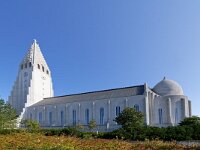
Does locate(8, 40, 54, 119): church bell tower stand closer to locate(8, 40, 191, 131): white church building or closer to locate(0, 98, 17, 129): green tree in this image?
locate(8, 40, 191, 131): white church building

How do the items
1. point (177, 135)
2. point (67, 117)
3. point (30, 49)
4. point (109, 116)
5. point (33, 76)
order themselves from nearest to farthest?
1. point (177, 135)
2. point (109, 116)
3. point (67, 117)
4. point (33, 76)
5. point (30, 49)

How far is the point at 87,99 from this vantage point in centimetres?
7619

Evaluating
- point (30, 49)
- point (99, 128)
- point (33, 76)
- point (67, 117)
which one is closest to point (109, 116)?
point (99, 128)

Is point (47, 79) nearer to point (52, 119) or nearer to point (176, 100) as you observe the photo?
point (52, 119)

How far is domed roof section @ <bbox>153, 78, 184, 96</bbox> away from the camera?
229ft

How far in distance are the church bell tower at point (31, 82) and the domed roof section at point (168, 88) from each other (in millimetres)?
35309

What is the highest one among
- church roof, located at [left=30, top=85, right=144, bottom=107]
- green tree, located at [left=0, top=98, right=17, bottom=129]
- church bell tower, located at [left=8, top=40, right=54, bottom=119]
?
church bell tower, located at [left=8, top=40, right=54, bottom=119]

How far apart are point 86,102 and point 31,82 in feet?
70.7

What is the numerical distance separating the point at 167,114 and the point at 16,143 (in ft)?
187

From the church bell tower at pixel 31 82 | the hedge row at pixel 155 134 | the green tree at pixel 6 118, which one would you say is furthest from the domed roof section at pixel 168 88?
the hedge row at pixel 155 134

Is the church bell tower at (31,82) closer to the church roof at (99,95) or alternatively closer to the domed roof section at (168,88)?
the church roof at (99,95)

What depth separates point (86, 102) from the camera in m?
75.3

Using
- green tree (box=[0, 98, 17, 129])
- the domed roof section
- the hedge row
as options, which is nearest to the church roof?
the domed roof section

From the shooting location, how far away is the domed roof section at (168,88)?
69750 mm
